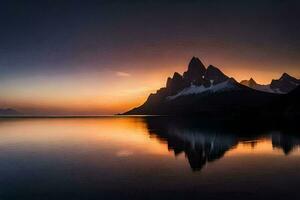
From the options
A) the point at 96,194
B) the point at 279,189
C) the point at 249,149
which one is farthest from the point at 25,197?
the point at 249,149

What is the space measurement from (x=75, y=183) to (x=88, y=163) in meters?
14.9

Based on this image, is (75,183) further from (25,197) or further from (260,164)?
(260,164)

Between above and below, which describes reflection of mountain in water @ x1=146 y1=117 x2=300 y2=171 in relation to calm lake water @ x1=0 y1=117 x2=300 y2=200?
above

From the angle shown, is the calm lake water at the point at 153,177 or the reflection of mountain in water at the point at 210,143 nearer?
the calm lake water at the point at 153,177

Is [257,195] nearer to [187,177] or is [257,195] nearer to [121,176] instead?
[187,177]

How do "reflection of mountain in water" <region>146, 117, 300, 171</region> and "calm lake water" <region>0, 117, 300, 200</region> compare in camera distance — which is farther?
"reflection of mountain in water" <region>146, 117, 300, 171</region>

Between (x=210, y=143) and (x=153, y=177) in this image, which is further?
(x=210, y=143)

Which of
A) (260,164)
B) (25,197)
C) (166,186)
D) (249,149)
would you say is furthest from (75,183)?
(249,149)

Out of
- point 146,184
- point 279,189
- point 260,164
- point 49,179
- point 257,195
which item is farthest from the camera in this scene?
point 260,164

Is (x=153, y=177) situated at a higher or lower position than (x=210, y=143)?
lower

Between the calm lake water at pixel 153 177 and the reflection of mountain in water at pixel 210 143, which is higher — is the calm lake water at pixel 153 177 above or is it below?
below

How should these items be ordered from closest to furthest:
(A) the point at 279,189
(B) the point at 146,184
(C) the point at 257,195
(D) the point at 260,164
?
(C) the point at 257,195 < (A) the point at 279,189 < (B) the point at 146,184 < (D) the point at 260,164

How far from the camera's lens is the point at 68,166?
48.4 m

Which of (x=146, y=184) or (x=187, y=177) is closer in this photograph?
(x=146, y=184)
